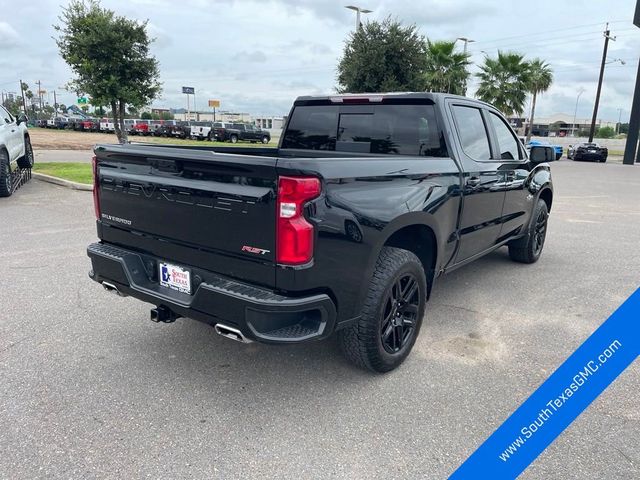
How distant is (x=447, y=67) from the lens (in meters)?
24.3

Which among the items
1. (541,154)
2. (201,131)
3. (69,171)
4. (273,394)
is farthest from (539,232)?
(201,131)

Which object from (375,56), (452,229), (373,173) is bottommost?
(452,229)

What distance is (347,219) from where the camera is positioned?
274 cm

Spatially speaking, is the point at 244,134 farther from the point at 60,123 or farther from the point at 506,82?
the point at 60,123

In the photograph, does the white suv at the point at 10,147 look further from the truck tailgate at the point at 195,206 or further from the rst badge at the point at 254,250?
the rst badge at the point at 254,250

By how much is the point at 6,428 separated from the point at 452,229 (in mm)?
3209

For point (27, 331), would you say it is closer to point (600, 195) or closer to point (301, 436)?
point (301, 436)

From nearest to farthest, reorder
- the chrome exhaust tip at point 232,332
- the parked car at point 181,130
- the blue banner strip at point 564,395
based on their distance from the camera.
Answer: the blue banner strip at point 564,395
the chrome exhaust tip at point 232,332
the parked car at point 181,130

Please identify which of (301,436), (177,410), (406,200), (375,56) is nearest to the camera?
(301,436)

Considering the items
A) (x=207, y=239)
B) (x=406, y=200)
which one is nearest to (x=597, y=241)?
(x=406, y=200)

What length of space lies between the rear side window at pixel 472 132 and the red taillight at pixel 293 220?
209 centimetres

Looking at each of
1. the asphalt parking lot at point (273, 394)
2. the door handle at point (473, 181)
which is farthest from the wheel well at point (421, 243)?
the door handle at point (473, 181)

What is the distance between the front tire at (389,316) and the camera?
3.04 m

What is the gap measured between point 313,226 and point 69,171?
41.0 ft
